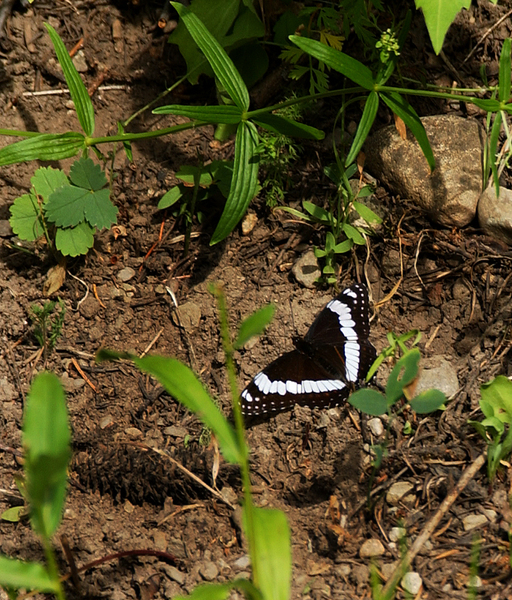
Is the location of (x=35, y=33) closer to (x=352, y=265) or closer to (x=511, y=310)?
(x=352, y=265)

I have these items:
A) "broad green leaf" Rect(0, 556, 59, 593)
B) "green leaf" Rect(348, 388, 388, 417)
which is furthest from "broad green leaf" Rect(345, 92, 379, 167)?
"broad green leaf" Rect(0, 556, 59, 593)

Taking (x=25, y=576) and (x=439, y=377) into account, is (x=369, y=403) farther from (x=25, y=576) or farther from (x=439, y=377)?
(x=25, y=576)

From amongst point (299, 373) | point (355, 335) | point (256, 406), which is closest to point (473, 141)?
point (355, 335)

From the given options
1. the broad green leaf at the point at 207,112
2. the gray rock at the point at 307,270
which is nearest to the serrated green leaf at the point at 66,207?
the broad green leaf at the point at 207,112

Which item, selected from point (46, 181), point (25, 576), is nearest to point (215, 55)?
point (46, 181)

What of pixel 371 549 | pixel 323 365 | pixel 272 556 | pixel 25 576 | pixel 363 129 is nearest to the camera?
pixel 25 576

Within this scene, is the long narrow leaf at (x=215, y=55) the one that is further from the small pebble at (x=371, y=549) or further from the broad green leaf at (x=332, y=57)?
the small pebble at (x=371, y=549)
